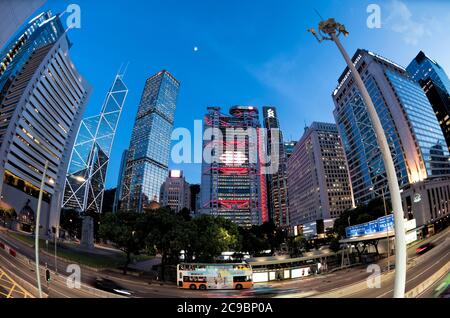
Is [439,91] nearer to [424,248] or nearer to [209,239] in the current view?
[424,248]

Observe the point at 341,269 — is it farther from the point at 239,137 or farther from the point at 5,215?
the point at 239,137

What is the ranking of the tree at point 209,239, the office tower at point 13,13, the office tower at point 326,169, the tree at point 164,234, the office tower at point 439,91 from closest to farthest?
the office tower at point 13,13, the office tower at point 439,91, the tree at point 164,234, the tree at point 209,239, the office tower at point 326,169

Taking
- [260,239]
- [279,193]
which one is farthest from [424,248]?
[279,193]

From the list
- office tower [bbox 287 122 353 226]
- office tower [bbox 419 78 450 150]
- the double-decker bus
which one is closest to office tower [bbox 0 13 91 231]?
the double-decker bus

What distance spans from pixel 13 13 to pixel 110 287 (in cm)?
1297

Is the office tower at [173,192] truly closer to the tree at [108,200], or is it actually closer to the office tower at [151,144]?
the office tower at [151,144]

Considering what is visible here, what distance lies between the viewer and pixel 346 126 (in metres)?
23.4

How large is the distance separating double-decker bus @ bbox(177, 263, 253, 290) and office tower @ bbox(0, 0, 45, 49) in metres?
15.0

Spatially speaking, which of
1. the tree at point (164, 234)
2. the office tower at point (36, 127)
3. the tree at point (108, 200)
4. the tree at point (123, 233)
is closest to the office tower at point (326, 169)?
the tree at point (164, 234)

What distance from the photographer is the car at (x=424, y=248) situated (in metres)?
7.30

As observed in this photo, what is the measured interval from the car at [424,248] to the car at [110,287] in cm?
1019

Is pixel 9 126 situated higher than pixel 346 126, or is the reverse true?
pixel 346 126

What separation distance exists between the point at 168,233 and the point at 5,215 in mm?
10984

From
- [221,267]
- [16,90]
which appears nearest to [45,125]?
[16,90]
